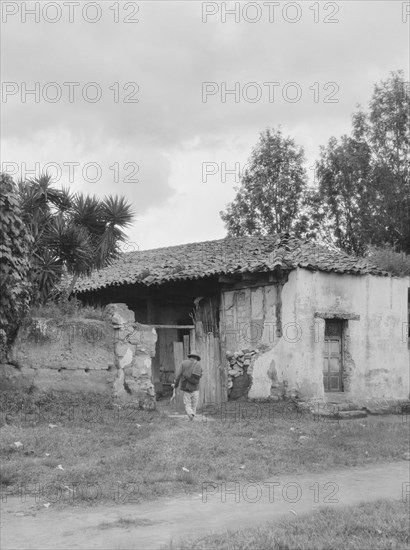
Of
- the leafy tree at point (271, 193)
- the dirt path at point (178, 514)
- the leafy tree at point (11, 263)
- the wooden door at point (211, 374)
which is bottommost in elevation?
the dirt path at point (178, 514)

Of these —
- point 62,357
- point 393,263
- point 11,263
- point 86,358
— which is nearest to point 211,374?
point 86,358

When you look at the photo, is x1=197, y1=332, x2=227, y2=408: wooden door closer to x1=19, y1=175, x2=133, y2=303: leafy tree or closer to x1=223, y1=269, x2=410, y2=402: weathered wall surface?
x1=223, y1=269, x2=410, y2=402: weathered wall surface

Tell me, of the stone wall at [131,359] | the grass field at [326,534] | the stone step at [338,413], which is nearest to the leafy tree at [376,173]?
the stone step at [338,413]

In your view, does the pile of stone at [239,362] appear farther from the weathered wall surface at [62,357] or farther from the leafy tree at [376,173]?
the leafy tree at [376,173]

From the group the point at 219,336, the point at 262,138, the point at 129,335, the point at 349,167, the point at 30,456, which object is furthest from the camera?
the point at 262,138

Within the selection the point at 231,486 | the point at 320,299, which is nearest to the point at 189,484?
the point at 231,486

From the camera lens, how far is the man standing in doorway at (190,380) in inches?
562

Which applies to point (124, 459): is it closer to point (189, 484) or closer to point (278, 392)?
point (189, 484)

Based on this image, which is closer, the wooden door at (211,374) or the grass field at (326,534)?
the grass field at (326,534)

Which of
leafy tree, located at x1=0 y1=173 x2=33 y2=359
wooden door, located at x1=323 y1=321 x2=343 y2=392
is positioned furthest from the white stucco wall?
leafy tree, located at x1=0 y1=173 x2=33 y2=359

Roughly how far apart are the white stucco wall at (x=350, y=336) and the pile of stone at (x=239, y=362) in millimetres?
298

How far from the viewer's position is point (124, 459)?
32.2 ft

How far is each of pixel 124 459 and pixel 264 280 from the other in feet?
26.5

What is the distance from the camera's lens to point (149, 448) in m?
10.6
